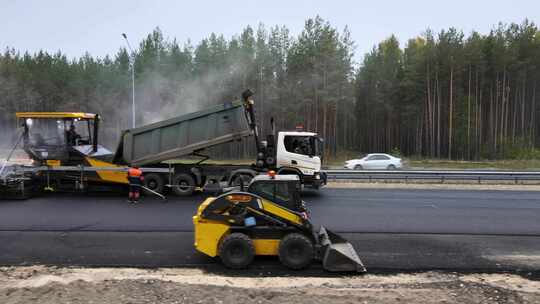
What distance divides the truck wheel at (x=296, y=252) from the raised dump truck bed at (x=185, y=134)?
6.70 meters

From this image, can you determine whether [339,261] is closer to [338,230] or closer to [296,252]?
[296,252]

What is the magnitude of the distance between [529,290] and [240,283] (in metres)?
3.90

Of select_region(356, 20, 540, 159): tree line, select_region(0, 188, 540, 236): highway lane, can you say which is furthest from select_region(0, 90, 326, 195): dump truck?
select_region(356, 20, 540, 159): tree line

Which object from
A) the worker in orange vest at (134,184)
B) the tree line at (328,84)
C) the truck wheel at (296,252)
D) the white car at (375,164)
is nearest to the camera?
the truck wheel at (296,252)

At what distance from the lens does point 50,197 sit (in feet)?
41.0

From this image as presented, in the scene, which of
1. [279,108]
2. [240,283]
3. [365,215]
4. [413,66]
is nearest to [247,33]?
[279,108]

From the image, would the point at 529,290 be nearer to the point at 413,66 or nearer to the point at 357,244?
the point at 357,244

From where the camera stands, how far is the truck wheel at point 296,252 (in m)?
6.02

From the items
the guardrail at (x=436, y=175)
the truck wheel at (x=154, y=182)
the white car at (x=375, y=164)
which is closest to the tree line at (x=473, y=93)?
the white car at (x=375, y=164)

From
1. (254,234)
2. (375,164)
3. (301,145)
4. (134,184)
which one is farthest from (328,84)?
(254,234)

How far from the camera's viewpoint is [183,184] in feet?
42.5

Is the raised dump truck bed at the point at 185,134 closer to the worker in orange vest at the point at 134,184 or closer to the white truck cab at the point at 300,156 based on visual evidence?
the worker in orange vest at the point at 134,184

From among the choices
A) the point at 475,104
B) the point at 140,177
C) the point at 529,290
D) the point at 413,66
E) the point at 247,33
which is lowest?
the point at 529,290

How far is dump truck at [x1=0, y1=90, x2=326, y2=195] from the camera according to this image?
12492 millimetres
